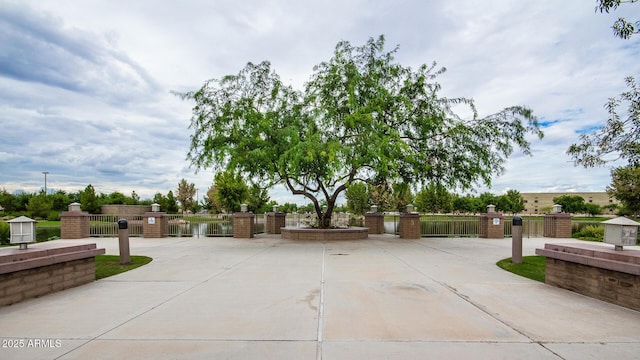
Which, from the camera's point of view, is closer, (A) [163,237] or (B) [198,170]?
(B) [198,170]

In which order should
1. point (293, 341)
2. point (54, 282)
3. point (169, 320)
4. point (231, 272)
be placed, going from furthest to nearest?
1. point (231, 272)
2. point (54, 282)
3. point (169, 320)
4. point (293, 341)

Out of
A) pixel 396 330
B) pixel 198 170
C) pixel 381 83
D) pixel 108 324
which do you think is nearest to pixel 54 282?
pixel 108 324

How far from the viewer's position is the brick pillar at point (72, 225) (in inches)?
670

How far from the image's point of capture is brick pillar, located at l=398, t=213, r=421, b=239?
1800cm

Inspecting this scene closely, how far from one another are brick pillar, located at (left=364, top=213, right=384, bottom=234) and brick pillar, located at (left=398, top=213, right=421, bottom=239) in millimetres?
2472

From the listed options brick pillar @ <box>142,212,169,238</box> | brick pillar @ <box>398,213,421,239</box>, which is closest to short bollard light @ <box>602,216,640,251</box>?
brick pillar @ <box>398,213,421,239</box>

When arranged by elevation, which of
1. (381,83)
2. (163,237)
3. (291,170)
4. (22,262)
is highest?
(381,83)

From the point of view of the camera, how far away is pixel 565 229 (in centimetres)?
1772

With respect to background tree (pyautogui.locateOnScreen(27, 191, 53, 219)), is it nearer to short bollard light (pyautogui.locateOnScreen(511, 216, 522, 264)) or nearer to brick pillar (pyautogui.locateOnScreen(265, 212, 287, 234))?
brick pillar (pyautogui.locateOnScreen(265, 212, 287, 234))

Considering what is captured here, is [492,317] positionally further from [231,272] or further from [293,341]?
[231,272]

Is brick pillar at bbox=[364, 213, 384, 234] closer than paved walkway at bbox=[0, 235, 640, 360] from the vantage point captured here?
A: No

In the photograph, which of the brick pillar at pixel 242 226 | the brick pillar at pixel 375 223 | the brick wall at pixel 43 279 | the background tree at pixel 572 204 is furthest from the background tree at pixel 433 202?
the brick wall at pixel 43 279

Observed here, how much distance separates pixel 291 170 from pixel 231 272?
4957 millimetres

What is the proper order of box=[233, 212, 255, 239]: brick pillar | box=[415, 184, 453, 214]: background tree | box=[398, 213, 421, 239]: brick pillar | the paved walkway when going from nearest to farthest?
the paved walkway < box=[233, 212, 255, 239]: brick pillar < box=[398, 213, 421, 239]: brick pillar < box=[415, 184, 453, 214]: background tree
